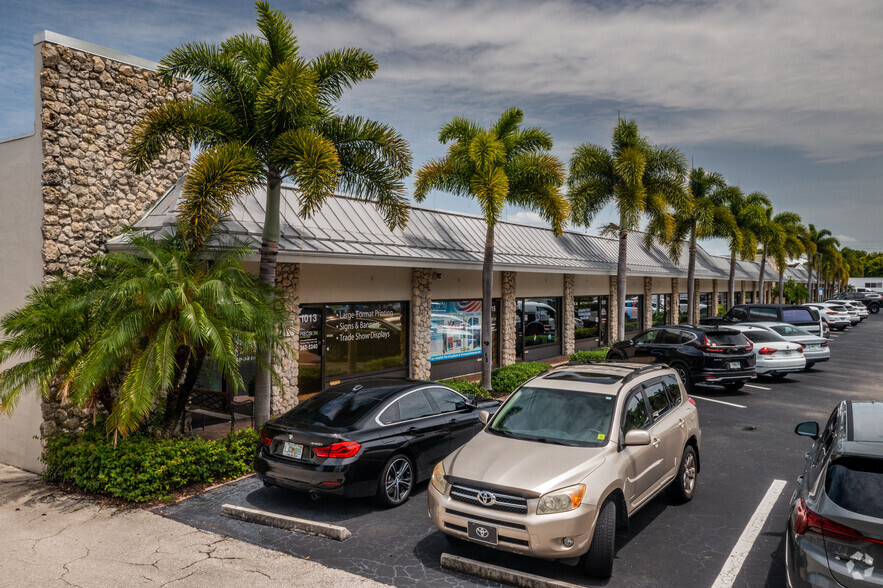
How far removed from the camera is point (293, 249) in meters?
11.0

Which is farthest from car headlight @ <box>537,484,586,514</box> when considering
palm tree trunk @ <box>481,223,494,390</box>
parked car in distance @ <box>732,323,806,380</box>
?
parked car in distance @ <box>732,323,806,380</box>

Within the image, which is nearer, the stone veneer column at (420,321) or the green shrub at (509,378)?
the green shrub at (509,378)

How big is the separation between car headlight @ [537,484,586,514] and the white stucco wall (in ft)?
28.8

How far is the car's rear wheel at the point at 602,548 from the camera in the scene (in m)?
5.51

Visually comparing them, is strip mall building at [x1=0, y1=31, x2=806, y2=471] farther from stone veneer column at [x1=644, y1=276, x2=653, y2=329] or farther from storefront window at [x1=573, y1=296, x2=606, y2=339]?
stone veneer column at [x1=644, y1=276, x2=653, y2=329]

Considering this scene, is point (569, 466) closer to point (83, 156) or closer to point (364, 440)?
point (364, 440)

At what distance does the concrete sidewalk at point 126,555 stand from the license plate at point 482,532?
3.58 ft

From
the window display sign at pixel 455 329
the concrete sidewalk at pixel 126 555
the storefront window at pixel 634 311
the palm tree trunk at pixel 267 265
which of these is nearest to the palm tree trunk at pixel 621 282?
the window display sign at pixel 455 329

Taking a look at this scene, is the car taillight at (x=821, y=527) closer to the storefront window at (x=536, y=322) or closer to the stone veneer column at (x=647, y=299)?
the storefront window at (x=536, y=322)

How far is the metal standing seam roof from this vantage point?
36.6 feet

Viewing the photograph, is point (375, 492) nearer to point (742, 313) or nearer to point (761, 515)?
point (761, 515)

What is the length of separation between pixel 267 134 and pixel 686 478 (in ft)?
26.7

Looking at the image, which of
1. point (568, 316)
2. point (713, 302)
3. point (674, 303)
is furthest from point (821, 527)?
point (713, 302)

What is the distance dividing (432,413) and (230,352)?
9.61 ft
